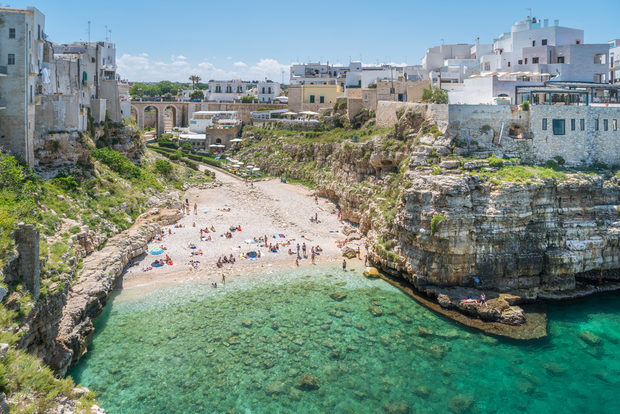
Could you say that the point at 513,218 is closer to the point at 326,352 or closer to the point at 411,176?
the point at 411,176

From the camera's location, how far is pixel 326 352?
66.7 feet

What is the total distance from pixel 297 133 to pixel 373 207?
84.3ft

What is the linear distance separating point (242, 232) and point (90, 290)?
49.1 ft

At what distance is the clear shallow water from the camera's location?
17.3 m

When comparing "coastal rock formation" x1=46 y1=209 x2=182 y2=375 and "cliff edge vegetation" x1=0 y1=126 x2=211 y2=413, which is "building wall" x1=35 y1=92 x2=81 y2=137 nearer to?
"cliff edge vegetation" x1=0 y1=126 x2=211 y2=413

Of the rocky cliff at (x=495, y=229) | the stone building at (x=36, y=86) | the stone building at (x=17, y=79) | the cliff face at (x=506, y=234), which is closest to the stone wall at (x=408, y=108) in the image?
the rocky cliff at (x=495, y=229)

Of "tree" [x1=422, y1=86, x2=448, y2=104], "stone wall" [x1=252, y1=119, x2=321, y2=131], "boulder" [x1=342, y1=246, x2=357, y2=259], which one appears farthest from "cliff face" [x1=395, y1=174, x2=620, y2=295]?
"stone wall" [x1=252, y1=119, x2=321, y2=131]

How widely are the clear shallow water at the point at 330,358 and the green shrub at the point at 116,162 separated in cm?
1611

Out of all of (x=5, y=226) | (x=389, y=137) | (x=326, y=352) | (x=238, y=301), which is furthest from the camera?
(x=389, y=137)

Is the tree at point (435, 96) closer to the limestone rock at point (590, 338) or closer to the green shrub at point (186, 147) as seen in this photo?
the limestone rock at point (590, 338)

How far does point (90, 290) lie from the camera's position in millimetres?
21672

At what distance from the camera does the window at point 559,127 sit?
31.2 metres

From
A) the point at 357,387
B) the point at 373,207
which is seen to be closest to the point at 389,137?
the point at 373,207

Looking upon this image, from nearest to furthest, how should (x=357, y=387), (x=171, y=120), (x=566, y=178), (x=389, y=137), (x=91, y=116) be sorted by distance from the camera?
(x=357, y=387), (x=566, y=178), (x=389, y=137), (x=91, y=116), (x=171, y=120)
